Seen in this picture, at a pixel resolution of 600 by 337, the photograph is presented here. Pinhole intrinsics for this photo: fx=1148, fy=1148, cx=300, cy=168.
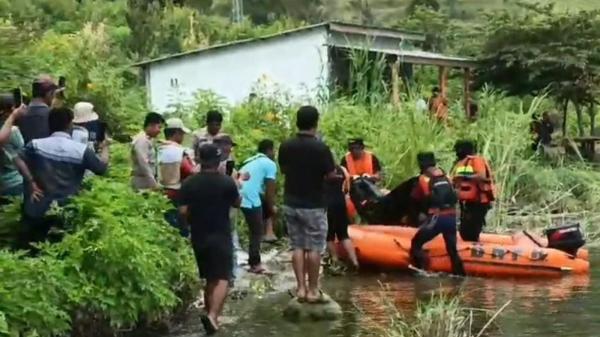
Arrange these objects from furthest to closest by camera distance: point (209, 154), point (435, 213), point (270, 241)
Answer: point (270, 241) < point (435, 213) < point (209, 154)

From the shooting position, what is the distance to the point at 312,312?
1063 cm

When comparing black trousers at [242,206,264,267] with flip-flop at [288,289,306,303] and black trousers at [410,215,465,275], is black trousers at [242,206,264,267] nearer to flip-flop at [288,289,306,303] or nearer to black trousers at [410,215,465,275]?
flip-flop at [288,289,306,303]

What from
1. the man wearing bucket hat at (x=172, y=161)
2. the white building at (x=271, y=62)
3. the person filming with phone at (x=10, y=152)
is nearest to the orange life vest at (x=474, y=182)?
the man wearing bucket hat at (x=172, y=161)

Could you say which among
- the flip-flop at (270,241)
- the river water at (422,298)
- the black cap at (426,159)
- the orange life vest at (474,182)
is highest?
the black cap at (426,159)

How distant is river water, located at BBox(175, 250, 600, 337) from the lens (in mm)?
10141

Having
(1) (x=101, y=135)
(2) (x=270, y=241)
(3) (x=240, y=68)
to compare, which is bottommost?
(2) (x=270, y=241)

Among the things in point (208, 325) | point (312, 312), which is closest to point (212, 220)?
A: point (208, 325)

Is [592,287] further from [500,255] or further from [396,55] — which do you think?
[396,55]

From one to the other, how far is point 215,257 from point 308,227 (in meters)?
1.34

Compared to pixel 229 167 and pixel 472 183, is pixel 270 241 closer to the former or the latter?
pixel 472 183

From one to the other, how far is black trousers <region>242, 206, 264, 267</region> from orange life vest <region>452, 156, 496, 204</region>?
254 cm

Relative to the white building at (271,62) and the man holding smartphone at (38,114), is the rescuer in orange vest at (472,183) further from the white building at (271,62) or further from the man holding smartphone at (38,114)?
the white building at (271,62)

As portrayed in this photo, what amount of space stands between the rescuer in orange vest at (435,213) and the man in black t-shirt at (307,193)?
2.68 m

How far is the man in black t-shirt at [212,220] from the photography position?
971 cm
